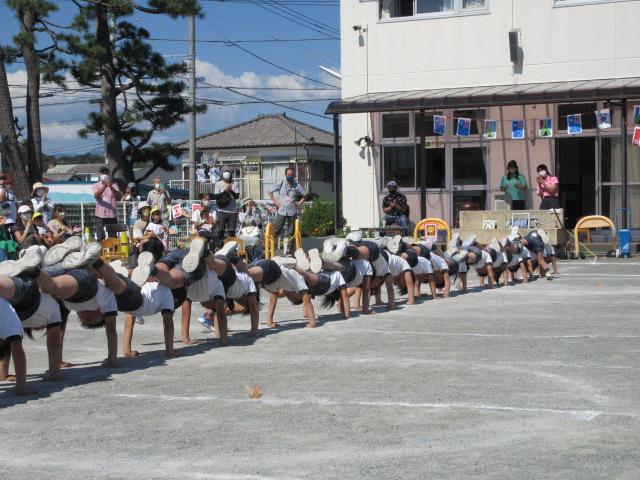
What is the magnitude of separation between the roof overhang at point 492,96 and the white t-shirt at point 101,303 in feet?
50.4

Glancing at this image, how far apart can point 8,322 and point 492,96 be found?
17191mm

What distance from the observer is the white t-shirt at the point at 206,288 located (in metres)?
10.1

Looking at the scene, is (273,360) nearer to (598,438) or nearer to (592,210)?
(598,438)

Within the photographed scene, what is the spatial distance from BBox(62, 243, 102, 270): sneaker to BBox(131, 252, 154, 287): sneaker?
792 mm

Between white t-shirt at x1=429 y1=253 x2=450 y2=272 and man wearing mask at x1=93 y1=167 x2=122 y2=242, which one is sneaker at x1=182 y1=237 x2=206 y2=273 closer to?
white t-shirt at x1=429 y1=253 x2=450 y2=272

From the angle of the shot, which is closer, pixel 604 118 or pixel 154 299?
pixel 154 299

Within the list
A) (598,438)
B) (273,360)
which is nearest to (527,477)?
(598,438)

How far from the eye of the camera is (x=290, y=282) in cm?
1139

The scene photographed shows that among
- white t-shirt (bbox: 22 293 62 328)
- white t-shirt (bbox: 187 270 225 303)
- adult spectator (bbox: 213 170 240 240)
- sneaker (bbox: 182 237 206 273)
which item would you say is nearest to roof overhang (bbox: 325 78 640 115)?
adult spectator (bbox: 213 170 240 240)

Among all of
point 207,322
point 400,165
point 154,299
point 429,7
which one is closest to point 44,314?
point 154,299

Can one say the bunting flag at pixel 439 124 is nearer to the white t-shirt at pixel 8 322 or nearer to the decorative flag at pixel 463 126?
the decorative flag at pixel 463 126

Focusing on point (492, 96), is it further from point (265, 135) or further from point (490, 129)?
point (265, 135)

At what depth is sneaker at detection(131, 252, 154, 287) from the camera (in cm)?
930

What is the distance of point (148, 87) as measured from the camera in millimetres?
29203
